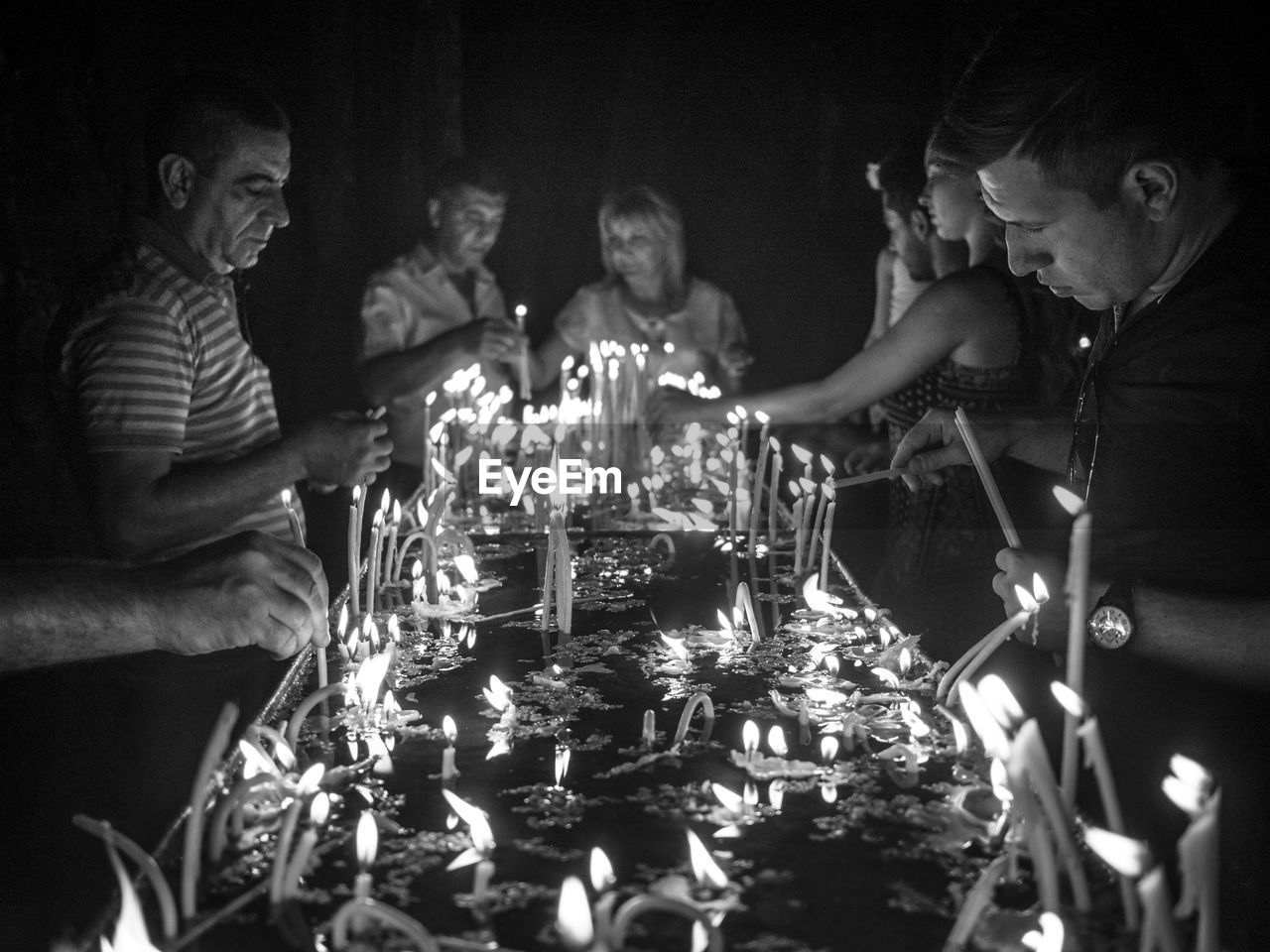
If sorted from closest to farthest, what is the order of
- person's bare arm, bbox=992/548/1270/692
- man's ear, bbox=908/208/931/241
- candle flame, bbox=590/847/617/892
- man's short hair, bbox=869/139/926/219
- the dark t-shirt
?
candle flame, bbox=590/847/617/892
person's bare arm, bbox=992/548/1270/692
the dark t-shirt
man's ear, bbox=908/208/931/241
man's short hair, bbox=869/139/926/219

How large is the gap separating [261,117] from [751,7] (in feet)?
16.9

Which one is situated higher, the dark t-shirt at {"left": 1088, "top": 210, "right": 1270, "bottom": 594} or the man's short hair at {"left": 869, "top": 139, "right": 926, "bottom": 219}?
the man's short hair at {"left": 869, "top": 139, "right": 926, "bottom": 219}

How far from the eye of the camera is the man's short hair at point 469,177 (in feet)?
15.3

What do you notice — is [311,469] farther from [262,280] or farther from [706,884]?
[262,280]

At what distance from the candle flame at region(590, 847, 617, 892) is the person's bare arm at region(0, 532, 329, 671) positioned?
60cm

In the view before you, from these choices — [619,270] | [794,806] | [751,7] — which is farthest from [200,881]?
[751,7]

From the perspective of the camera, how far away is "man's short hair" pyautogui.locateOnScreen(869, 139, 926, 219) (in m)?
3.66

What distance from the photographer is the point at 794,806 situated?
1235 mm

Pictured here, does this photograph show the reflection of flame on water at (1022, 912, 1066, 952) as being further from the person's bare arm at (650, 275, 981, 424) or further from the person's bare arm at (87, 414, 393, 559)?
the person's bare arm at (650, 275, 981, 424)

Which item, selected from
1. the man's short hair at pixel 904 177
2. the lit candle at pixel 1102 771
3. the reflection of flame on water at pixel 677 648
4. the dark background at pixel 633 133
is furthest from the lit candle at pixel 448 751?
the dark background at pixel 633 133

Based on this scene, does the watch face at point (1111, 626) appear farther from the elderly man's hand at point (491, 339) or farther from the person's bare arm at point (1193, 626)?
the elderly man's hand at point (491, 339)

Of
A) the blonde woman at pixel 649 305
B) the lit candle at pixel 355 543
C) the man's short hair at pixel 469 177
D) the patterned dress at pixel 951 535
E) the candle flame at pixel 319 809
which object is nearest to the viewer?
the candle flame at pixel 319 809

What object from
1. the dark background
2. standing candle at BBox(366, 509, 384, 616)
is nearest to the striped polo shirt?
standing candle at BBox(366, 509, 384, 616)

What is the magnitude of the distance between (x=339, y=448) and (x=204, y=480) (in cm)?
27
